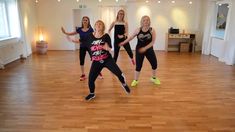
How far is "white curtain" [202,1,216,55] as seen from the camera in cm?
774

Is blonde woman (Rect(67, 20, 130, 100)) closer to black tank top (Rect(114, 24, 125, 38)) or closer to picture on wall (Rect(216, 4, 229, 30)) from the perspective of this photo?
black tank top (Rect(114, 24, 125, 38))

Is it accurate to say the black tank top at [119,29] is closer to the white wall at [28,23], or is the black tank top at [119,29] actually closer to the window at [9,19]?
the window at [9,19]

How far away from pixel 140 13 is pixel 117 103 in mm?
6256

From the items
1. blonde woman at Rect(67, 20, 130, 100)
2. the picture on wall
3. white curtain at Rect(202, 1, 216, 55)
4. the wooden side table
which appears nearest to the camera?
blonde woman at Rect(67, 20, 130, 100)

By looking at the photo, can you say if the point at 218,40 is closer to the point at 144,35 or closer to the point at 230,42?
the point at 230,42

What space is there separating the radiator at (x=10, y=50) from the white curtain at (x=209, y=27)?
712cm

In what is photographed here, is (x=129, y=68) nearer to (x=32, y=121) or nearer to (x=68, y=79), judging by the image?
(x=68, y=79)

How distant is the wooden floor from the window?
7.14ft

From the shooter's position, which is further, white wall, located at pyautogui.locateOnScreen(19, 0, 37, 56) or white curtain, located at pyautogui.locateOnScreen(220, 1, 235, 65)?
white wall, located at pyautogui.locateOnScreen(19, 0, 37, 56)

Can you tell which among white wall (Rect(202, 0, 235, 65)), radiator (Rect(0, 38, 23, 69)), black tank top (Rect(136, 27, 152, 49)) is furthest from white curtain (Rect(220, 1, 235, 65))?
radiator (Rect(0, 38, 23, 69))

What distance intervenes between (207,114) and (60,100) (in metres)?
2.43

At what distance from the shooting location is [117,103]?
3.46m

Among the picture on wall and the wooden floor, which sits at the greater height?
the picture on wall

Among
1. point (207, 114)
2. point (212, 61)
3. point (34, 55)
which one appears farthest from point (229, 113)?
point (34, 55)
